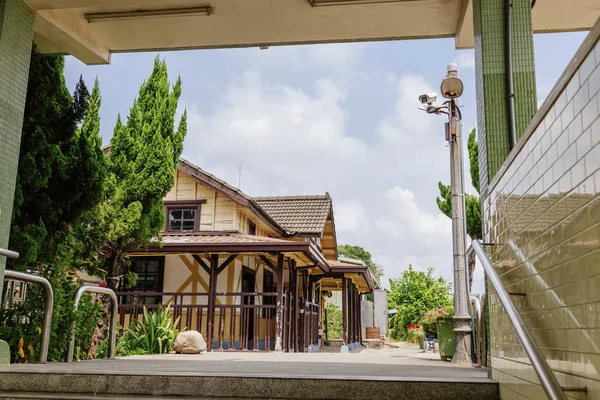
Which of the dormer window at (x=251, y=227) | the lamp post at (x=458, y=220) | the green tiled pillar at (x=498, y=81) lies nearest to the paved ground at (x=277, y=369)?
the green tiled pillar at (x=498, y=81)

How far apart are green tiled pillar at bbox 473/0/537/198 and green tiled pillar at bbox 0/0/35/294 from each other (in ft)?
13.0

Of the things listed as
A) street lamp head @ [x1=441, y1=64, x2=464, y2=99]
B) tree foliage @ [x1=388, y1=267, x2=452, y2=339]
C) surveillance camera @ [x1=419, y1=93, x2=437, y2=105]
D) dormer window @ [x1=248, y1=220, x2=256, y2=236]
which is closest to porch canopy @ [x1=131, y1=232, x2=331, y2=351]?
dormer window @ [x1=248, y1=220, x2=256, y2=236]

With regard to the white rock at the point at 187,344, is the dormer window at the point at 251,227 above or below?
above

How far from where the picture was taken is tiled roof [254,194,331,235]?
18.2 meters

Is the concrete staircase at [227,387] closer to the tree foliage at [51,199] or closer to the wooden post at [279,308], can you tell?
the tree foliage at [51,199]

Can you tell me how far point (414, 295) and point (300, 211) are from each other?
9133mm

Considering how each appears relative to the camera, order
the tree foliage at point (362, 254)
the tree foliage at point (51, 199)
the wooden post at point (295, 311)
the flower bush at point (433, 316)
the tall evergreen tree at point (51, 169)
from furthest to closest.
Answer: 1. the tree foliage at point (362, 254)
2. the wooden post at point (295, 311)
3. the flower bush at point (433, 316)
4. the tall evergreen tree at point (51, 169)
5. the tree foliage at point (51, 199)

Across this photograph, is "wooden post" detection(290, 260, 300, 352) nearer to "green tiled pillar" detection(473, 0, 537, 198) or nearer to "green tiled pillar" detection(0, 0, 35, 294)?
"green tiled pillar" detection(0, 0, 35, 294)

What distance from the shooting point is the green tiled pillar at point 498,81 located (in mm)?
4375

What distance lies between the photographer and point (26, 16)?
550 cm

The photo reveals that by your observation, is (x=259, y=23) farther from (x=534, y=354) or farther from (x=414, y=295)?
(x=414, y=295)

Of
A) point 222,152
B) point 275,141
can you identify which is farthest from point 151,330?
point 275,141

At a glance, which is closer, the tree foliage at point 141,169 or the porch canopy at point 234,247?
the tree foliage at point 141,169

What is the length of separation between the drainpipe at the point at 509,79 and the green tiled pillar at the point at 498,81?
0.02m
